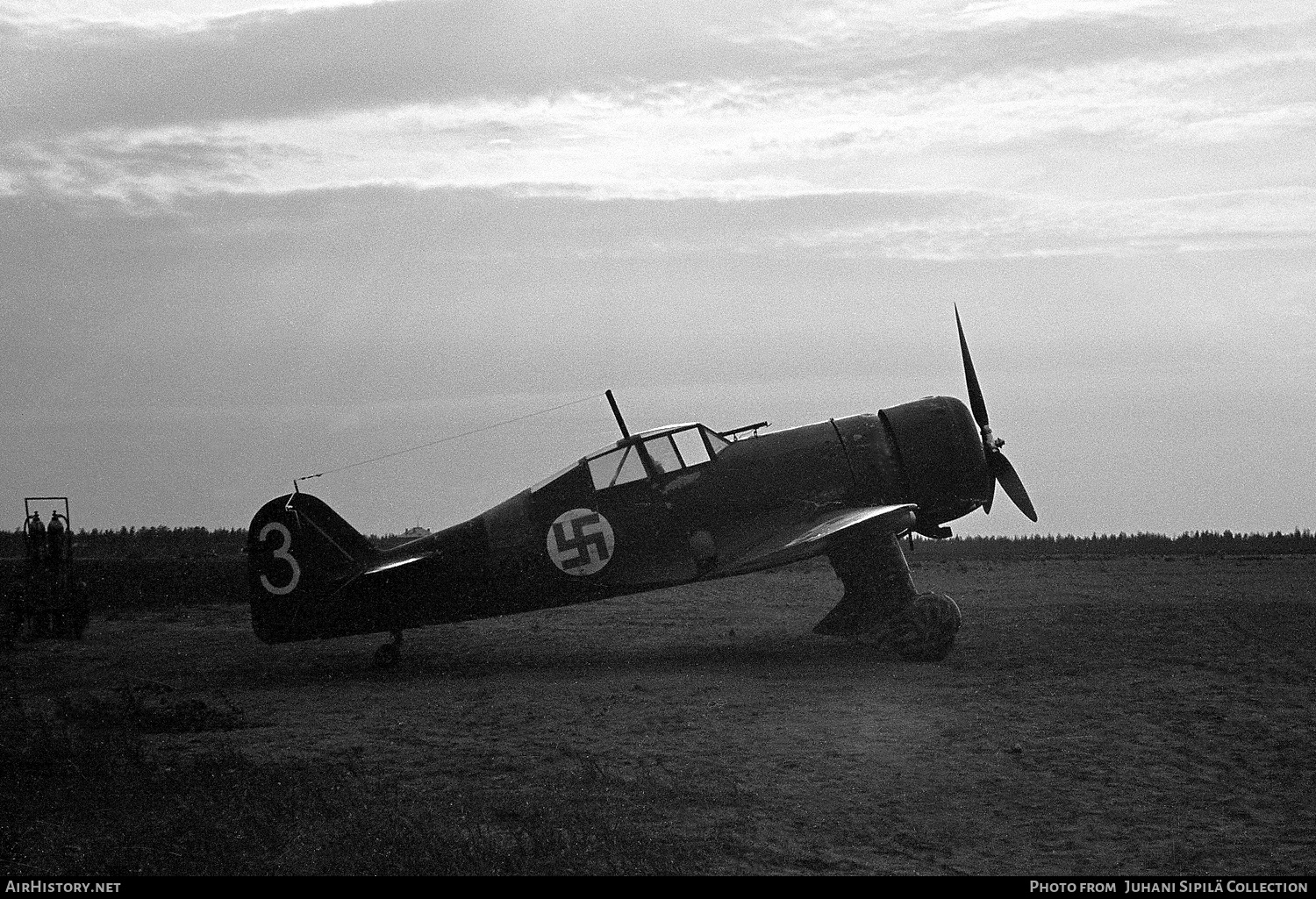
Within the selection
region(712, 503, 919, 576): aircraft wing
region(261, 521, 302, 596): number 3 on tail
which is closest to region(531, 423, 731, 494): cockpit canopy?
region(712, 503, 919, 576): aircraft wing

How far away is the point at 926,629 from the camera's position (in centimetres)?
1320

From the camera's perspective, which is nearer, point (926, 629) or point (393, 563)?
point (926, 629)

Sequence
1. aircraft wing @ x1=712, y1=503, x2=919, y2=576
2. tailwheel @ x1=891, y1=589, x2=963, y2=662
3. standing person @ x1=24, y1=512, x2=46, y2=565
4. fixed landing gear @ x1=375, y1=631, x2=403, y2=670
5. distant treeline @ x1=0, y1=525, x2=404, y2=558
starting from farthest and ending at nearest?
distant treeline @ x1=0, y1=525, x2=404, y2=558 → standing person @ x1=24, y1=512, x2=46, y2=565 → fixed landing gear @ x1=375, y1=631, x2=403, y2=670 → tailwheel @ x1=891, y1=589, x2=963, y2=662 → aircraft wing @ x1=712, y1=503, x2=919, y2=576

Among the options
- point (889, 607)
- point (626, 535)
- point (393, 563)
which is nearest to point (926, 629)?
point (889, 607)

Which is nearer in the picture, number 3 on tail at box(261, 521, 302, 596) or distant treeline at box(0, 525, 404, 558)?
number 3 on tail at box(261, 521, 302, 596)

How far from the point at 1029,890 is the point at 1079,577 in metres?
20.3

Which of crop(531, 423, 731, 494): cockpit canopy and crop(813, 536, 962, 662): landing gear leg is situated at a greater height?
crop(531, 423, 731, 494): cockpit canopy

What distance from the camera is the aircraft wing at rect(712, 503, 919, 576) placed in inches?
516

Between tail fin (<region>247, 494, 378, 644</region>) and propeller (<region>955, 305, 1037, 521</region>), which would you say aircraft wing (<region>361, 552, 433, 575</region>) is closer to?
tail fin (<region>247, 494, 378, 644</region>)

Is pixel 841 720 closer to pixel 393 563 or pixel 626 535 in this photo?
pixel 626 535

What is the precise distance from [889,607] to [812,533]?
1.29m

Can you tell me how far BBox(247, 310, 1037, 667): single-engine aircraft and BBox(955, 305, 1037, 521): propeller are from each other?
811 millimetres

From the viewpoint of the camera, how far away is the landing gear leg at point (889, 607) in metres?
13.2

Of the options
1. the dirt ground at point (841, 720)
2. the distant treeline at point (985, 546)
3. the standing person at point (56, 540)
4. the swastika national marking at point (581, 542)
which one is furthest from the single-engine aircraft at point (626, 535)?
the distant treeline at point (985, 546)
